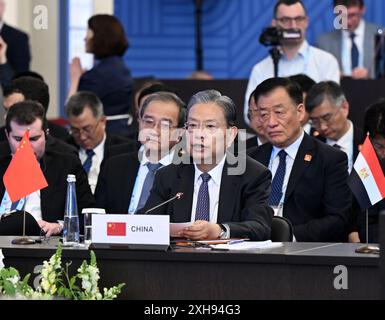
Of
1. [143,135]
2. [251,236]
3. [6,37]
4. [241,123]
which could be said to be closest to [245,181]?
[251,236]

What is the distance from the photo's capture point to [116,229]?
14.5ft

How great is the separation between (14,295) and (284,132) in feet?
7.82

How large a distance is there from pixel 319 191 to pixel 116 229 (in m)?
1.76

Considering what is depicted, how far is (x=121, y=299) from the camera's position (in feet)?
14.4

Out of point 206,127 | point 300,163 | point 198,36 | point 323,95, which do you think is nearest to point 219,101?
point 206,127

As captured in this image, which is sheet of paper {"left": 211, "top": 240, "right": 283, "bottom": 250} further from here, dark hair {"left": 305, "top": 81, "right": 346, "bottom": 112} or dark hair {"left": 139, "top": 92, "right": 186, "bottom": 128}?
dark hair {"left": 305, "top": 81, "right": 346, "bottom": 112}

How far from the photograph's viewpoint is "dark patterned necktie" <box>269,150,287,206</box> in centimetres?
600

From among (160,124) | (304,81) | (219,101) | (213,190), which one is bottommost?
(213,190)

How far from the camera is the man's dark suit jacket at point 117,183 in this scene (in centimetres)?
618

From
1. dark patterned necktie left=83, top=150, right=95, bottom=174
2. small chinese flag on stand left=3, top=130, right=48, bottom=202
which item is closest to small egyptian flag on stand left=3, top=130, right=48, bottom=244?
small chinese flag on stand left=3, top=130, right=48, bottom=202

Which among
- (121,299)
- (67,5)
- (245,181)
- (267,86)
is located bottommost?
(121,299)

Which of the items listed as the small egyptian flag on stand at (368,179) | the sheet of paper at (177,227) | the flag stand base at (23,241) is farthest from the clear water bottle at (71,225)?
the small egyptian flag on stand at (368,179)

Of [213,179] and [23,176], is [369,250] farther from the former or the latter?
[23,176]

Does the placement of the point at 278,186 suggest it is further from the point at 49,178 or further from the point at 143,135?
the point at 49,178
